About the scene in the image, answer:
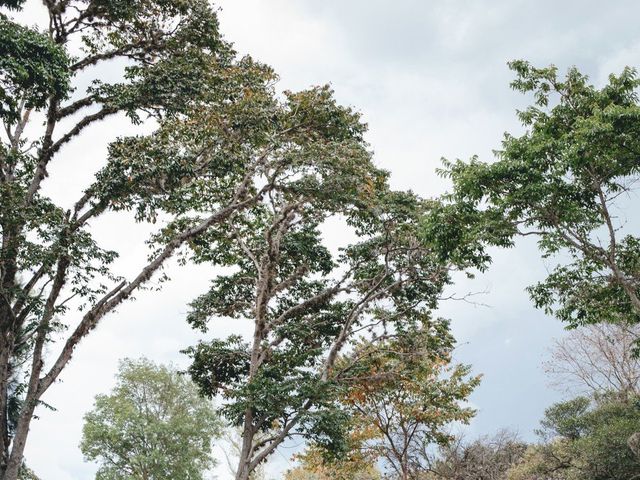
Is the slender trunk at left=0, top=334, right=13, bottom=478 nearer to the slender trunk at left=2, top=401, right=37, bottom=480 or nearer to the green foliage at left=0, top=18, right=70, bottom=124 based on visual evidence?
the slender trunk at left=2, top=401, right=37, bottom=480

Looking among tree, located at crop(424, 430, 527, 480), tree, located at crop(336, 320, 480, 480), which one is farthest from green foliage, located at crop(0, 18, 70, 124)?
tree, located at crop(424, 430, 527, 480)

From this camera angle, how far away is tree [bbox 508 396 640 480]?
47.5 ft

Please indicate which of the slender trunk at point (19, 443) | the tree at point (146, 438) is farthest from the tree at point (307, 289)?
the tree at point (146, 438)

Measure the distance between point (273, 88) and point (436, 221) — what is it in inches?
216

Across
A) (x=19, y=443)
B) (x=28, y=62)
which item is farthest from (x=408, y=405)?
(x=28, y=62)

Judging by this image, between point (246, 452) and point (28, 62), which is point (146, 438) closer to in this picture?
point (246, 452)

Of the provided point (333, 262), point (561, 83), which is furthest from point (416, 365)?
point (561, 83)

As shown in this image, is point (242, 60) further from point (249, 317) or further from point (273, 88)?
point (249, 317)

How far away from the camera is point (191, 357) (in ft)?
45.0

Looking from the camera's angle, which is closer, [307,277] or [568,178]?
[568,178]

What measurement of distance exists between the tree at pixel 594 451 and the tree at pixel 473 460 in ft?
2.67

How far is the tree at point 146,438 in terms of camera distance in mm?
23391

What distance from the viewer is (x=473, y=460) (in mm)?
18562

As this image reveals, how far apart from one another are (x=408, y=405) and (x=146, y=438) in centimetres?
1356
